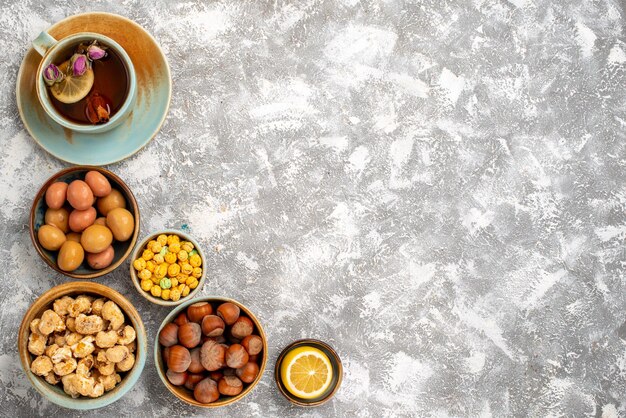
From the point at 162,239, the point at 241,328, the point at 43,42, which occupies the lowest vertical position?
the point at 241,328

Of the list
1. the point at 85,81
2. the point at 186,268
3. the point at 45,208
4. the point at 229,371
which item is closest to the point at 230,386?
the point at 229,371

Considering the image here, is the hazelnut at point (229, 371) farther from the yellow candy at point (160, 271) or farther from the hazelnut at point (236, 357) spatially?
the yellow candy at point (160, 271)

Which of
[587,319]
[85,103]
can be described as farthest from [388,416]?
[85,103]

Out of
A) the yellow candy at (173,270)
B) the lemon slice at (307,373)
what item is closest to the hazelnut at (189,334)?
the yellow candy at (173,270)

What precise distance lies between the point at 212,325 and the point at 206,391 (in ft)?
0.45

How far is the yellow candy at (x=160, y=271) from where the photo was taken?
1214 mm

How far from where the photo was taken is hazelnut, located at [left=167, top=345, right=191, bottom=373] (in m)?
1.19

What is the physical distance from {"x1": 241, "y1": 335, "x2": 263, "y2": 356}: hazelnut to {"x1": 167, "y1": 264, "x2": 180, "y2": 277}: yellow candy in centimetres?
20

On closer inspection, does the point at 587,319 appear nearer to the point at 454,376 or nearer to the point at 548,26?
the point at 454,376

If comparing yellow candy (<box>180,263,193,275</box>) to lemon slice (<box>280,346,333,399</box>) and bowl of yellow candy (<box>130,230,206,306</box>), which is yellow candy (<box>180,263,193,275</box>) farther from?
lemon slice (<box>280,346,333,399</box>)

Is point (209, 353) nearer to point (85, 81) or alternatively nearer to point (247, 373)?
point (247, 373)

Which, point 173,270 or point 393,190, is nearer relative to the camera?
point 173,270

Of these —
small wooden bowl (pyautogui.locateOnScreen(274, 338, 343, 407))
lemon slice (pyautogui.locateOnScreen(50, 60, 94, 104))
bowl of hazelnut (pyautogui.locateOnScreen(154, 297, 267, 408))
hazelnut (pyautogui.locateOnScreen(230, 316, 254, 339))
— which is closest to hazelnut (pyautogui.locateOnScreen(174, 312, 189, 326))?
bowl of hazelnut (pyautogui.locateOnScreen(154, 297, 267, 408))

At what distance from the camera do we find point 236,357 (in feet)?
3.90
